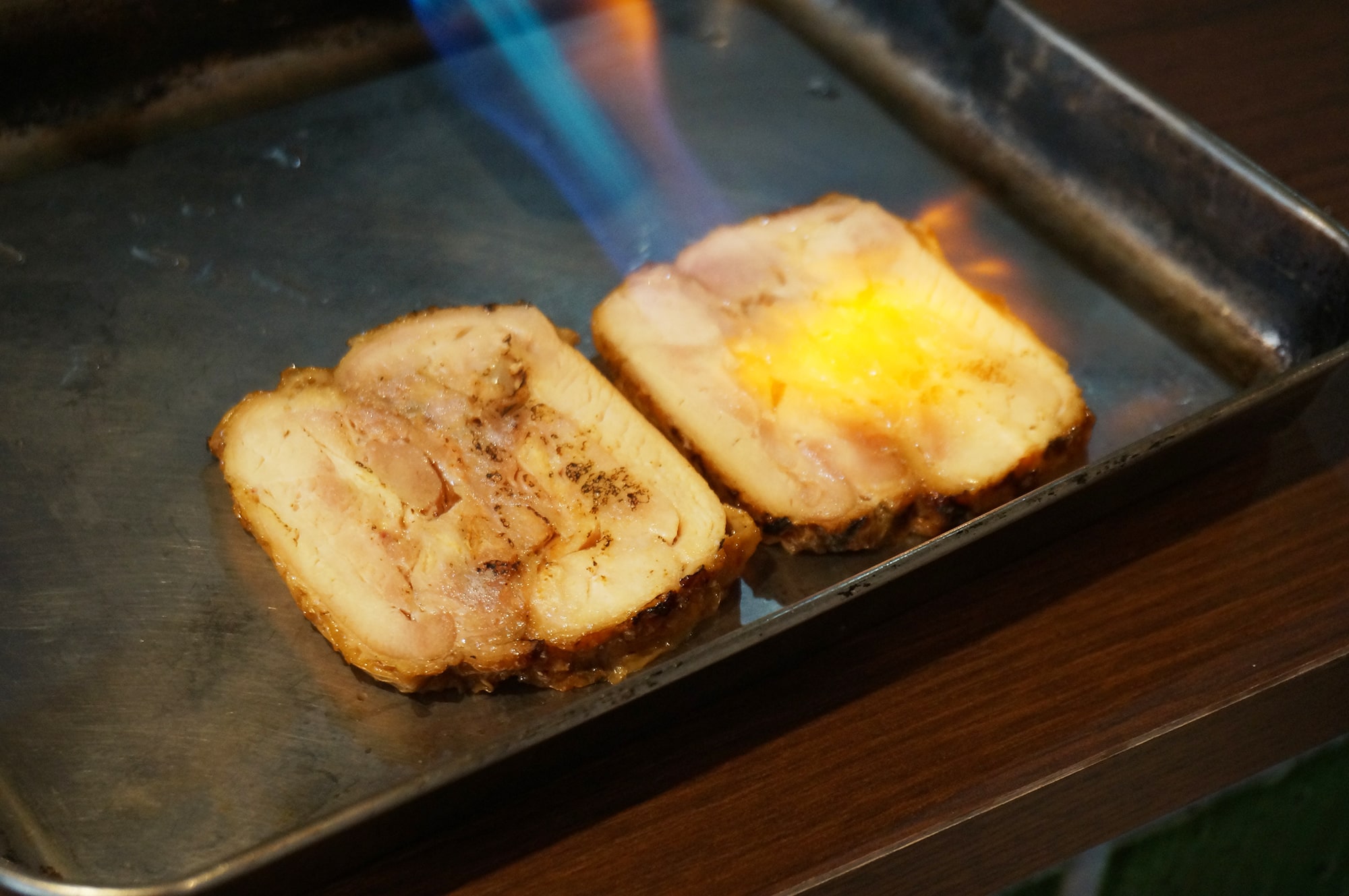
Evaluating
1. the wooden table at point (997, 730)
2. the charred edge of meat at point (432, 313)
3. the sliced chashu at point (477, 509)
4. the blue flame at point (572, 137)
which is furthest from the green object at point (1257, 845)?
the blue flame at point (572, 137)

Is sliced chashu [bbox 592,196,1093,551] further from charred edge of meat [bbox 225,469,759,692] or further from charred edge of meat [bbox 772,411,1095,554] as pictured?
charred edge of meat [bbox 225,469,759,692]

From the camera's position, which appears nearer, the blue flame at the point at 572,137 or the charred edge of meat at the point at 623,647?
the charred edge of meat at the point at 623,647

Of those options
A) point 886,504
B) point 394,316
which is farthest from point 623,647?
point 394,316

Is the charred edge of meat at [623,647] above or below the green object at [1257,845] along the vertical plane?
above

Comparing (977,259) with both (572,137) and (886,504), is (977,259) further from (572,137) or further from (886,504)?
(572,137)

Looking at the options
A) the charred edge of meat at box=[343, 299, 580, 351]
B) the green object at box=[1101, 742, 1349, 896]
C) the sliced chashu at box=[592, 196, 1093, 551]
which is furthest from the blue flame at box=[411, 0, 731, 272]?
the green object at box=[1101, 742, 1349, 896]

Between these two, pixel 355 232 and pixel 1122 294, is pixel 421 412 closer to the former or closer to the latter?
pixel 355 232

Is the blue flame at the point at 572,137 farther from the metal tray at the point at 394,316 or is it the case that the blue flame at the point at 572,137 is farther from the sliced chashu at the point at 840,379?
the sliced chashu at the point at 840,379
